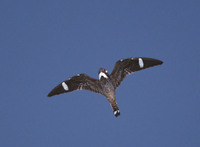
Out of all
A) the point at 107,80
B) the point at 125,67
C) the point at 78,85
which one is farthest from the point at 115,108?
the point at 78,85

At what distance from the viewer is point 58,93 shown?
11.1m

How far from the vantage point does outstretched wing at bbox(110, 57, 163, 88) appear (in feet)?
35.6

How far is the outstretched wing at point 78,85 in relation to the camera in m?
11.1

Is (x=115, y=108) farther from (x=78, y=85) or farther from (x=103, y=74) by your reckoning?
(x=78, y=85)

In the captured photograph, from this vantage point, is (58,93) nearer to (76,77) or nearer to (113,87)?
(76,77)

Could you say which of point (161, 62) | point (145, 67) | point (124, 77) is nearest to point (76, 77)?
point (124, 77)

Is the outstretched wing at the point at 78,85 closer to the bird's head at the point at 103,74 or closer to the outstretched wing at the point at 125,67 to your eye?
the bird's head at the point at 103,74

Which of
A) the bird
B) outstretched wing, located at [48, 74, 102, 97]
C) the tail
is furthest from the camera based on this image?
outstretched wing, located at [48, 74, 102, 97]

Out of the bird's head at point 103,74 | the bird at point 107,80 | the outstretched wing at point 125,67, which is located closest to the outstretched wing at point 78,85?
the bird at point 107,80

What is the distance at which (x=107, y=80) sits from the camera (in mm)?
10781

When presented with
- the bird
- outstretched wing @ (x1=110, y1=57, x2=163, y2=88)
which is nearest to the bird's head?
the bird

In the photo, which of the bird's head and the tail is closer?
the tail

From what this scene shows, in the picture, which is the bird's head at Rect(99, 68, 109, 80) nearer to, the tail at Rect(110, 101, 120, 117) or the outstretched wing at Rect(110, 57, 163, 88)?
the outstretched wing at Rect(110, 57, 163, 88)

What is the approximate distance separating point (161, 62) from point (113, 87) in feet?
8.14
